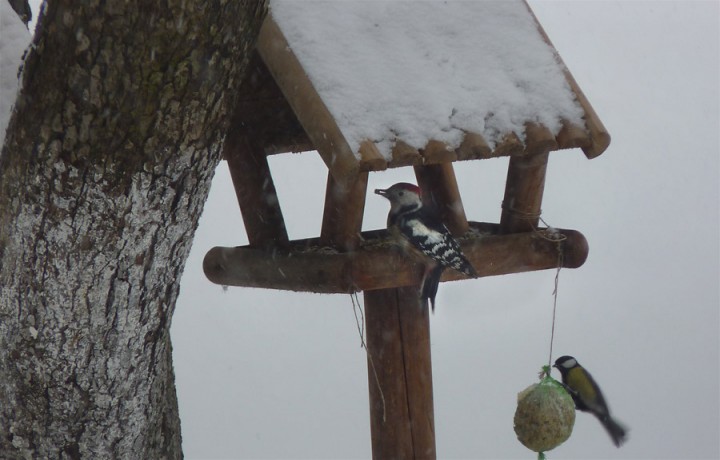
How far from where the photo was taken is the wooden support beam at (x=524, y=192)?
224 centimetres

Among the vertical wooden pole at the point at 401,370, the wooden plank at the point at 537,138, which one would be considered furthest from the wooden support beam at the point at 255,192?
the wooden plank at the point at 537,138

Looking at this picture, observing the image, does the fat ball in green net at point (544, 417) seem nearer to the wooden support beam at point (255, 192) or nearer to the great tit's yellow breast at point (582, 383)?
the great tit's yellow breast at point (582, 383)

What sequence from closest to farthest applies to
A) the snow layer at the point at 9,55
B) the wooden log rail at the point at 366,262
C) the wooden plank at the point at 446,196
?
the snow layer at the point at 9,55 → the wooden log rail at the point at 366,262 → the wooden plank at the point at 446,196

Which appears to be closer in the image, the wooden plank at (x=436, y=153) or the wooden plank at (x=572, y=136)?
the wooden plank at (x=436, y=153)

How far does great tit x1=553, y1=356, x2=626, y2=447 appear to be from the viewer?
2.61 m

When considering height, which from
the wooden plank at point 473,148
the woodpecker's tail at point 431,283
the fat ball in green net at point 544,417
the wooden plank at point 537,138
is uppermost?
the wooden plank at point 537,138

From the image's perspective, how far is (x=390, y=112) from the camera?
184 centimetres

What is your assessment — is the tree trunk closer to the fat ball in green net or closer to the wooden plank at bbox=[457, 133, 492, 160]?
the wooden plank at bbox=[457, 133, 492, 160]

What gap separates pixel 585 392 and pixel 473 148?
1124 millimetres

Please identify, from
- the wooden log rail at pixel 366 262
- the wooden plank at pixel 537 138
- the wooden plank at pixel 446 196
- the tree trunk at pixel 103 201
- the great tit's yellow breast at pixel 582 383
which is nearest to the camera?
the tree trunk at pixel 103 201

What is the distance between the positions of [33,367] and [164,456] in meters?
0.43

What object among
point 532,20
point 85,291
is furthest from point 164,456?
point 532,20

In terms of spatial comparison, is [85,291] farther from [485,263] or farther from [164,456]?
[485,263]

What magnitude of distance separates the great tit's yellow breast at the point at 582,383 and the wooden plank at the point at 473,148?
3.39 ft
